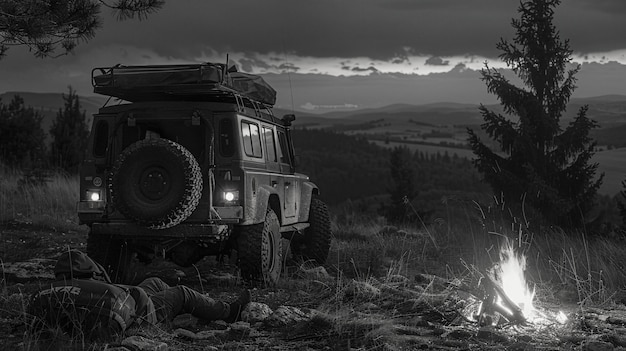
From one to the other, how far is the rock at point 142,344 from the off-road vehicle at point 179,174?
2.33m

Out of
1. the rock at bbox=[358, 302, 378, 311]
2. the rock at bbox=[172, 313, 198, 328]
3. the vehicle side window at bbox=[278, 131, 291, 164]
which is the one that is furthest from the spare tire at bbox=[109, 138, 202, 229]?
the vehicle side window at bbox=[278, 131, 291, 164]

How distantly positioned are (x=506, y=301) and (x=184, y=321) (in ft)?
9.00

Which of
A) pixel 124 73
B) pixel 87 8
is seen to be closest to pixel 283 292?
pixel 124 73

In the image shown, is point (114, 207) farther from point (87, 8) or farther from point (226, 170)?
point (87, 8)

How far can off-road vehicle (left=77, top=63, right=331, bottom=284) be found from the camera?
23.4 feet

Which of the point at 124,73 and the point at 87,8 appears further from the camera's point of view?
the point at 87,8

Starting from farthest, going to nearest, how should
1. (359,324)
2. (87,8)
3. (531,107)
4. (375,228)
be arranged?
(531,107) < (375,228) < (87,8) < (359,324)

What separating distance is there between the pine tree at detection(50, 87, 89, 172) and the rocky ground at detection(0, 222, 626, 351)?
18826 millimetres

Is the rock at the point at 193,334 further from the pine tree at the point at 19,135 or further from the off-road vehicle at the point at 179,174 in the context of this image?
the pine tree at the point at 19,135

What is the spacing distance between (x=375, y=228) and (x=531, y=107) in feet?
34.3

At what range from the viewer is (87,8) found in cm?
1038

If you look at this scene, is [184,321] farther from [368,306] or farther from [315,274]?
[315,274]

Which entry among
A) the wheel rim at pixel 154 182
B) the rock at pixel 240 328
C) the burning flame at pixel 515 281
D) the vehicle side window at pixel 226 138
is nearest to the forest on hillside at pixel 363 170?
the vehicle side window at pixel 226 138

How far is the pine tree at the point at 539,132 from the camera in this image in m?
22.7
